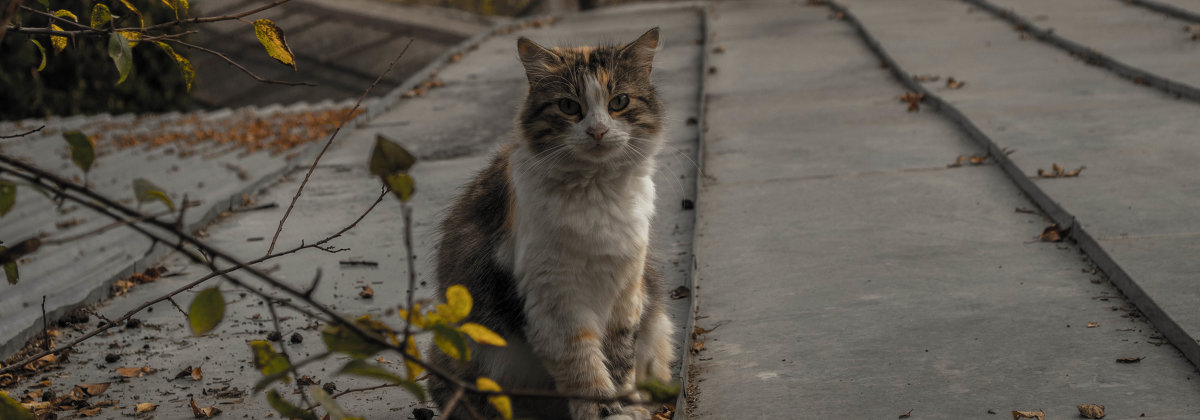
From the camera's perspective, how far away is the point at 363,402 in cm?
388

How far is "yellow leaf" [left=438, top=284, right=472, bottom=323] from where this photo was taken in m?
1.95

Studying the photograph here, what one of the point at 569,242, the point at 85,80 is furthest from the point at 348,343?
the point at 85,80

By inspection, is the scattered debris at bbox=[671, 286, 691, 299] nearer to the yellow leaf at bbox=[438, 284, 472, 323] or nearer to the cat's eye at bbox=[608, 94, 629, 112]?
the cat's eye at bbox=[608, 94, 629, 112]

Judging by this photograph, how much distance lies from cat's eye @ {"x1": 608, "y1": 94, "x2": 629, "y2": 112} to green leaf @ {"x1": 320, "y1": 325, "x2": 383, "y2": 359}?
1.70m

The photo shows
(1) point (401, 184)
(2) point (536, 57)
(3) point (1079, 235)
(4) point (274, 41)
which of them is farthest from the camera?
(3) point (1079, 235)

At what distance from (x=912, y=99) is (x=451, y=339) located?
7231 millimetres

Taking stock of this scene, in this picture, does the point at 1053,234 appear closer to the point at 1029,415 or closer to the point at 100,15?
the point at 1029,415

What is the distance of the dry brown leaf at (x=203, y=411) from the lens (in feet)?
12.4

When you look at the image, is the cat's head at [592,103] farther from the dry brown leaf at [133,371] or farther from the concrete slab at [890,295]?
the dry brown leaf at [133,371]

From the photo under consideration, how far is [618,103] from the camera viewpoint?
3.42 meters

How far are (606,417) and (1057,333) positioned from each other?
1755mm

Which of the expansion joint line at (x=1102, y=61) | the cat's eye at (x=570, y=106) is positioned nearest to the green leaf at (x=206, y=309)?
the cat's eye at (x=570, y=106)

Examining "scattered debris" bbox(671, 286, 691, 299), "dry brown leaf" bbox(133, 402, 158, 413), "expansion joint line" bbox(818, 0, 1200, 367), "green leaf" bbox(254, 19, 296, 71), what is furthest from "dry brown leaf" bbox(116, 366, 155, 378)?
"expansion joint line" bbox(818, 0, 1200, 367)

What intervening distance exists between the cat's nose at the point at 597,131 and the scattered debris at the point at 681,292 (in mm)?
1596
